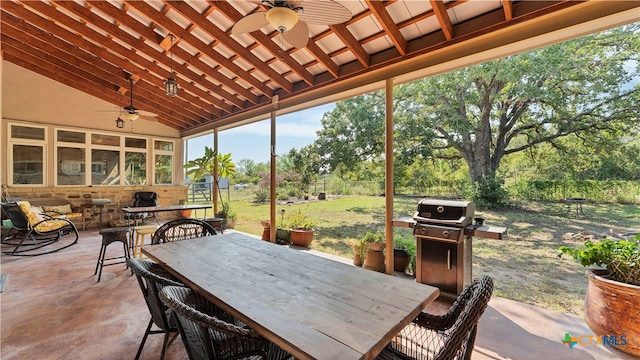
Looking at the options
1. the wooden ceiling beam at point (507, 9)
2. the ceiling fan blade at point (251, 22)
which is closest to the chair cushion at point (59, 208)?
the ceiling fan blade at point (251, 22)

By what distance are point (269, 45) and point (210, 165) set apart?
4527 mm

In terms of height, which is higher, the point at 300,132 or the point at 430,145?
the point at 300,132

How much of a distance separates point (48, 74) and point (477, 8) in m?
9.11

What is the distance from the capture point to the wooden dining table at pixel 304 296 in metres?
1.01

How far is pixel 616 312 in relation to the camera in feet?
→ 6.81

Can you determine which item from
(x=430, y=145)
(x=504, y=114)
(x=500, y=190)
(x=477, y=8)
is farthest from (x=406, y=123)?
(x=477, y=8)

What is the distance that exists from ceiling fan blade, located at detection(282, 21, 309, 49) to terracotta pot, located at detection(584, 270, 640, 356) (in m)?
3.19

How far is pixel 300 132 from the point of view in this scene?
844 centimetres

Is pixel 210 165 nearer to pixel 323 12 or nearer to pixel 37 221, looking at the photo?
pixel 37 221

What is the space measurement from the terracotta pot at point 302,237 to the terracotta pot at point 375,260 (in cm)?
162

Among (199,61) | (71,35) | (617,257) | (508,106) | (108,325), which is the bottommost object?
(108,325)

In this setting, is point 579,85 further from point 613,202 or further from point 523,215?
point 523,215

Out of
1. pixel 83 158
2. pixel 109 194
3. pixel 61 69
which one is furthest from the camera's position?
pixel 109 194

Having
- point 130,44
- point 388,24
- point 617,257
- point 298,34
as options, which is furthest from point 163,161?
point 617,257
